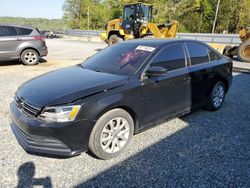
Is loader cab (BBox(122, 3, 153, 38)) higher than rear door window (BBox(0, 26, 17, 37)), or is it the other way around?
loader cab (BBox(122, 3, 153, 38))

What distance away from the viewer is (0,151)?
328 cm

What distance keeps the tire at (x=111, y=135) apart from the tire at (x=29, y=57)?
307 inches

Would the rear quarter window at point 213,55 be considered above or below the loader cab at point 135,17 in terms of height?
below

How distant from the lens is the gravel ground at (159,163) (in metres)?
2.72

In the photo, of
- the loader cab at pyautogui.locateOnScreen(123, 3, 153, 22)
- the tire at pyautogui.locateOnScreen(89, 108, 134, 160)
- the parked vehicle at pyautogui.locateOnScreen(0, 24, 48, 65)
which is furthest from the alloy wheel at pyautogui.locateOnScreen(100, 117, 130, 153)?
the loader cab at pyautogui.locateOnScreen(123, 3, 153, 22)

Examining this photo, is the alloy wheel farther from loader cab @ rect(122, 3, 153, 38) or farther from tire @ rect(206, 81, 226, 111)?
loader cab @ rect(122, 3, 153, 38)

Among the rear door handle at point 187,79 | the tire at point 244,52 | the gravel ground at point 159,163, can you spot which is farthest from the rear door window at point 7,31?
the tire at point 244,52

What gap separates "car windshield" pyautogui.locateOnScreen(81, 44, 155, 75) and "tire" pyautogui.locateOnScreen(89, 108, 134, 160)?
70cm

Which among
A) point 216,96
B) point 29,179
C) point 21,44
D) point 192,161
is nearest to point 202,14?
point 21,44

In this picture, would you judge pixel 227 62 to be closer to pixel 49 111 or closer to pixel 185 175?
pixel 185 175

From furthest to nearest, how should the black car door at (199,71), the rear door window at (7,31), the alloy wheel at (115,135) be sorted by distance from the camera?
the rear door window at (7,31)
the black car door at (199,71)
the alloy wheel at (115,135)

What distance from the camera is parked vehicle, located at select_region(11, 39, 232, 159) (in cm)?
277

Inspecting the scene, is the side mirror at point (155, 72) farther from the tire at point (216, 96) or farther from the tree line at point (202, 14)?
the tree line at point (202, 14)

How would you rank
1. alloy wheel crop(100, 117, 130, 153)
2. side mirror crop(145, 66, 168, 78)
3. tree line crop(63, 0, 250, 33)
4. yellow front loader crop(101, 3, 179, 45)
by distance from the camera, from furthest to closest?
1. tree line crop(63, 0, 250, 33)
2. yellow front loader crop(101, 3, 179, 45)
3. side mirror crop(145, 66, 168, 78)
4. alloy wheel crop(100, 117, 130, 153)
